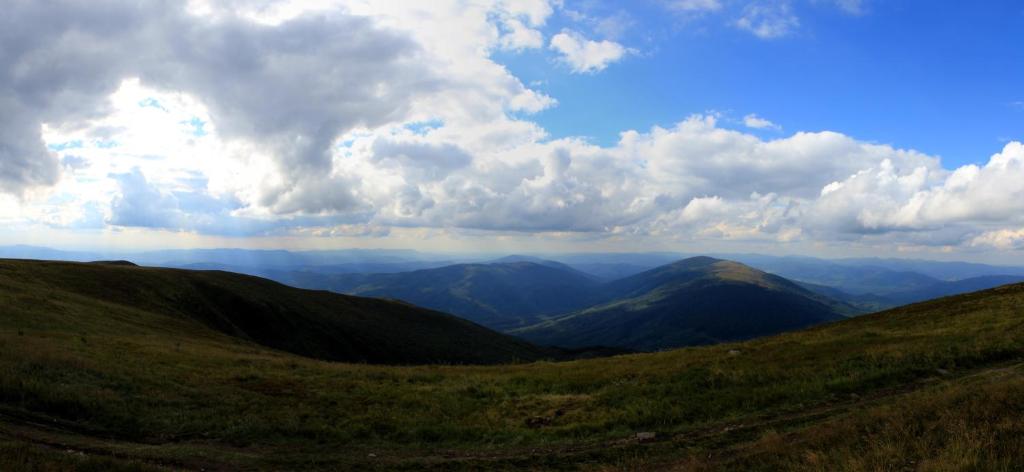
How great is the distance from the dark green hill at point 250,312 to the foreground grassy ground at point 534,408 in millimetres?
13638

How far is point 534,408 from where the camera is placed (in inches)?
841

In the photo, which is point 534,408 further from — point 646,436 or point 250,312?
point 250,312

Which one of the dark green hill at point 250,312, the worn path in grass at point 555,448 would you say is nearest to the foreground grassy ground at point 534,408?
the worn path in grass at point 555,448

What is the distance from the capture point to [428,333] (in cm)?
13562

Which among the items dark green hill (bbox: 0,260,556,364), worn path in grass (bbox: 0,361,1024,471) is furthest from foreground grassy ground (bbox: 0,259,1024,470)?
dark green hill (bbox: 0,260,556,364)

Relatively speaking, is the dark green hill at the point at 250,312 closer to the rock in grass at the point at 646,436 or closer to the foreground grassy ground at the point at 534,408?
the foreground grassy ground at the point at 534,408

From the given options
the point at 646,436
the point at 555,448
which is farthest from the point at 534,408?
the point at 646,436

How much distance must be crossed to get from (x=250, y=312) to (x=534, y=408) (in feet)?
251

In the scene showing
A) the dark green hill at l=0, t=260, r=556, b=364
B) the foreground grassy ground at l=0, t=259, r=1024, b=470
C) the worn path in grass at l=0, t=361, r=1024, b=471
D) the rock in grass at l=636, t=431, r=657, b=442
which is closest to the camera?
the foreground grassy ground at l=0, t=259, r=1024, b=470

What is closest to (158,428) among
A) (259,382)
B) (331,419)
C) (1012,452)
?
(331,419)

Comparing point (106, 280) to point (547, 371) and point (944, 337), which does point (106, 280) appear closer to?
point (547, 371)

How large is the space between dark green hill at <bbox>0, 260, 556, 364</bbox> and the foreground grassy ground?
1364 centimetres

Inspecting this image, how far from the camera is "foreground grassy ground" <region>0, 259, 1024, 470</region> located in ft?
38.4

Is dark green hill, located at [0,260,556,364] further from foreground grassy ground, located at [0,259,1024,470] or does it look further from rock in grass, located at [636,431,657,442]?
rock in grass, located at [636,431,657,442]
